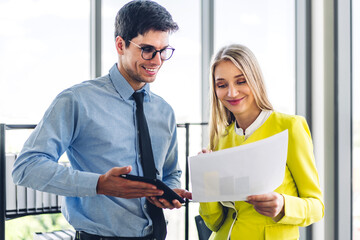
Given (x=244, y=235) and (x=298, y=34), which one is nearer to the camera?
(x=244, y=235)

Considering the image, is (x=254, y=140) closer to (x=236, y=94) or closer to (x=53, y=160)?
(x=236, y=94)

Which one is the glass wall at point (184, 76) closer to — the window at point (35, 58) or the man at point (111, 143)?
the window at point (35, 58)

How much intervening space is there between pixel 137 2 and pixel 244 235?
36.3 inches

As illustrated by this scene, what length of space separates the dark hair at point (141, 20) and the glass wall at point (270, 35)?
4.99ft

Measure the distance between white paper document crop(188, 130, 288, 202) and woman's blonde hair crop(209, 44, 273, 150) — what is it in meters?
0.26

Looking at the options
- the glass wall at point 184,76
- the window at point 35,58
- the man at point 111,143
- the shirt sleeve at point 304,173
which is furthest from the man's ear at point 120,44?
the glass wall at point 184,76

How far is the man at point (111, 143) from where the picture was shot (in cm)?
126

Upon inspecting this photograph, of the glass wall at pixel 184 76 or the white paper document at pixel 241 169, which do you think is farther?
the glass wall at pixel 184 76

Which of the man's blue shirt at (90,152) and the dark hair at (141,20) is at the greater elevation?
the dark hair at (141,20)

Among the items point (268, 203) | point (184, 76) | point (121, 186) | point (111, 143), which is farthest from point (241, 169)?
point (184, 76)
